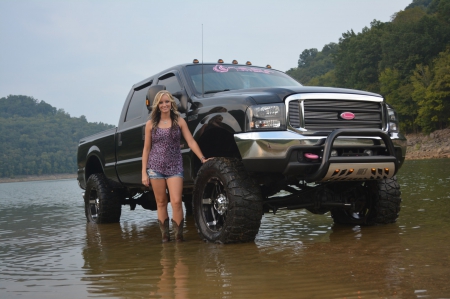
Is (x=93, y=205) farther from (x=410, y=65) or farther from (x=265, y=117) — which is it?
(x=410, y=65)

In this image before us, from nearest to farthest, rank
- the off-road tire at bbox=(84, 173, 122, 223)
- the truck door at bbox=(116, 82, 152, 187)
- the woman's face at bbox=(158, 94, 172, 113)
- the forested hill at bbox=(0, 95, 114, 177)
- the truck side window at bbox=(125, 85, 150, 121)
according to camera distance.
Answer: the woman's face at bbox=(158, 94, 172, 113)
the truck door at bbox=(116, 82, 152, 187)
the truck side window at bbox=(125, 85, 150, 121)
the off-road tire at bbox=(84, 173, 122, 223)
the forested hill at bbox=(0, 95, 114, 177)

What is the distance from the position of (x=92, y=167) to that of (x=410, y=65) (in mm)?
70307

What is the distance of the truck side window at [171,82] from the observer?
7.14 meters

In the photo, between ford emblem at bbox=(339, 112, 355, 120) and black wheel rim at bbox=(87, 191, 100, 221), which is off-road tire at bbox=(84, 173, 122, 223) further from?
ford emblem at bbox=(339, 112, 355, 120)

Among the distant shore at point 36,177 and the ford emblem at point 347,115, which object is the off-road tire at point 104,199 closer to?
the ford emblem at point 347,115

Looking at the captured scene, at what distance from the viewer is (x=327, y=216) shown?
8555 mm

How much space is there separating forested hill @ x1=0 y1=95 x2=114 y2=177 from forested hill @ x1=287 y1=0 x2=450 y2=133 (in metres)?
76.0

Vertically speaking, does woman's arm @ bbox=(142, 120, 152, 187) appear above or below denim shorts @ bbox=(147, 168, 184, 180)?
above

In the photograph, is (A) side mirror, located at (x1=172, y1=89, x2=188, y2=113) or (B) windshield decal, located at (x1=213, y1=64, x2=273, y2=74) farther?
(B) windshield decal, located at (x1=213, y1=64, x2=273, y2=74)

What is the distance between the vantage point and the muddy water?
375 cm

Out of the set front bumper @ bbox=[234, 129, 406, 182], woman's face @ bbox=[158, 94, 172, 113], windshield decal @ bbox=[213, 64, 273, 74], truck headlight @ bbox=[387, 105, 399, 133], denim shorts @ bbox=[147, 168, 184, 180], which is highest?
windshield decal @ bbox=[213, 64, 273, 74]

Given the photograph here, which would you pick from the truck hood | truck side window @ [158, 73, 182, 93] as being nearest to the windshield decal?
truck side window @ [158, 73, 182, 93]

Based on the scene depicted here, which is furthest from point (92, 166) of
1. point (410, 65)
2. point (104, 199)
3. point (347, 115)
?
point (410, 65)

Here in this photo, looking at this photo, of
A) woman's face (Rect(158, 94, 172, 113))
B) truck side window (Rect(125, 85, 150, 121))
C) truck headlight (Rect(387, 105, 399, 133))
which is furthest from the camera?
truck side window (Rect(125, 85, 150, 121))
